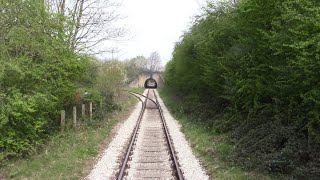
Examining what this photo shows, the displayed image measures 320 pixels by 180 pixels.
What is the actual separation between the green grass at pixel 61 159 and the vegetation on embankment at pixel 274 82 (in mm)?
5075

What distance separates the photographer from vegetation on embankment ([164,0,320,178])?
365 inches

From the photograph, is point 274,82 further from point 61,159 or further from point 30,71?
point 30,71

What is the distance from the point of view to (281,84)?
10.8 m

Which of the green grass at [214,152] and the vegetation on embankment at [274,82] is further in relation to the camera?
the green grass at [214,152]

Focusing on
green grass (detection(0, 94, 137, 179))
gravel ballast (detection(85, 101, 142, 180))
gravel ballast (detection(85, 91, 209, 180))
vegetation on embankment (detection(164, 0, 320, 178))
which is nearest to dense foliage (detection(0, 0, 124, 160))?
green grass (detection(0, 94, 137, 179))

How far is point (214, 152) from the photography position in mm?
13289

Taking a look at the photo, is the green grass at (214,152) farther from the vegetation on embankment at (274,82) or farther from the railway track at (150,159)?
the railway track at (150,159)

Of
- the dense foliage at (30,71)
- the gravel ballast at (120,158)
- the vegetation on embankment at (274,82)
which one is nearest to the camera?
the vegetation on embankment at (274,82)

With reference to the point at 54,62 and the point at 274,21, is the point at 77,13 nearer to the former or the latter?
the point at 54,62

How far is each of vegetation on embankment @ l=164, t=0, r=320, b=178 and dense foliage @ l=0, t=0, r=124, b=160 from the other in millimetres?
7523

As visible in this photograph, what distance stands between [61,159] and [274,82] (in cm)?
757

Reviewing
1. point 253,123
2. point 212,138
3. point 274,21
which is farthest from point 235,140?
point 274,21

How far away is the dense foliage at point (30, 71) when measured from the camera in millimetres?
13438

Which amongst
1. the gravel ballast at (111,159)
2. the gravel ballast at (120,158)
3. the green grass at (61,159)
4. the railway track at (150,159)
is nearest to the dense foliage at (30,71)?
the green grass at (61,159)
